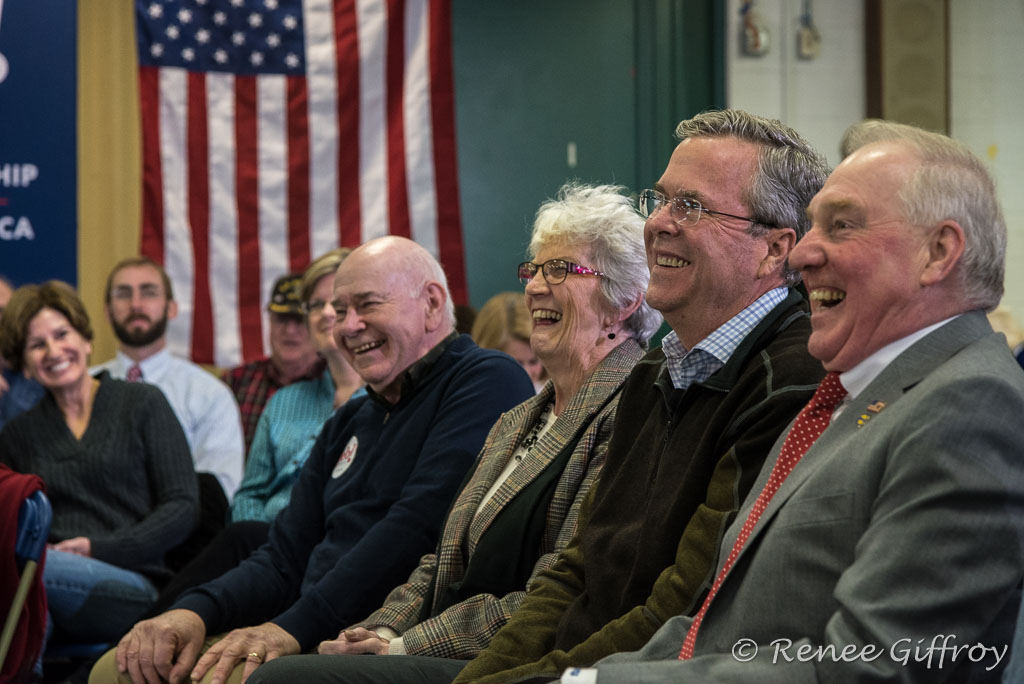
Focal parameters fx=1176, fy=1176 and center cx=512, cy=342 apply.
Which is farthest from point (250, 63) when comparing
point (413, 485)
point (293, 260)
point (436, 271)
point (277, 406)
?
point (413, 485)

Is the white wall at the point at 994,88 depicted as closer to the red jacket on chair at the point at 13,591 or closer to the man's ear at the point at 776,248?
the man's ear at the point at 776,248

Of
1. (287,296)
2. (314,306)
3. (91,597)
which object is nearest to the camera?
(91,597)

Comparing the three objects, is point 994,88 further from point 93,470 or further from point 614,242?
point 93,470

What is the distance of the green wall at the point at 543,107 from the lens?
19.0ft

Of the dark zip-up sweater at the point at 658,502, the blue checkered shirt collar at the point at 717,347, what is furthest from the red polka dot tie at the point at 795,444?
the blue checkered shirt collar at the point at 717,347

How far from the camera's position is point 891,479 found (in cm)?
129

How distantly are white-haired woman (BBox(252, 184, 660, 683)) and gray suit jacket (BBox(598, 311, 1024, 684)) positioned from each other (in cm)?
77

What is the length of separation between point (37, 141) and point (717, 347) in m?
4.53

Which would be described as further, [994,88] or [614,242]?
[994,88]

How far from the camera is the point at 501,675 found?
187cm

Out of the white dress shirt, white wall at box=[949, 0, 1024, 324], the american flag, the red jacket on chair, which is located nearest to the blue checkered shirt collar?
the red jacket on chair

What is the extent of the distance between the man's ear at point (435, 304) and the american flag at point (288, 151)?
260 centimetres

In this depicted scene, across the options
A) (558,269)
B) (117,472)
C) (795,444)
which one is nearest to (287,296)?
(117,472)

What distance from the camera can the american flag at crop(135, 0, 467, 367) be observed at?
5.51 metres
